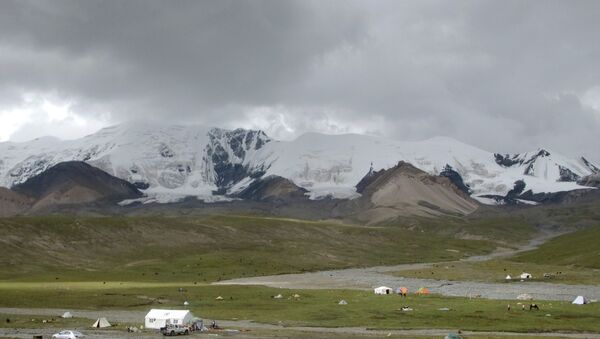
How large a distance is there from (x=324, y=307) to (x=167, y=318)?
3132 centimetres

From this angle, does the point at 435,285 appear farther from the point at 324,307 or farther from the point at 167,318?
the point at 167,318

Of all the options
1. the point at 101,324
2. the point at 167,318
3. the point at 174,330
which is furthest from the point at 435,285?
the point at 101,324

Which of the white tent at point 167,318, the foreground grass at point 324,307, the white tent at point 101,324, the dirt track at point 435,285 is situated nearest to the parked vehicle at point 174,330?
the white tent at point 167,318

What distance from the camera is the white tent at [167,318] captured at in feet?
292

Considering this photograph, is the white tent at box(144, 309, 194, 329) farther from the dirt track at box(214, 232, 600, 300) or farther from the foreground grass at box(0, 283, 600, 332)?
the dirt track at box(214, 232, 600, 300)

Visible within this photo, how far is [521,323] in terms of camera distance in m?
93.1

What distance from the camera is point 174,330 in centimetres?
8506

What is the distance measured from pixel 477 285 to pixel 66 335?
4256 inches

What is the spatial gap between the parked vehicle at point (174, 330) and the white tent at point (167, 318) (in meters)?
1.89

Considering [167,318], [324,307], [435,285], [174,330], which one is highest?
[167,318]

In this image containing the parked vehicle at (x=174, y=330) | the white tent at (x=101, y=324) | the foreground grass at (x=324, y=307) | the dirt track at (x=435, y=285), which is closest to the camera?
the parked vehicle at (x=174, y=330)

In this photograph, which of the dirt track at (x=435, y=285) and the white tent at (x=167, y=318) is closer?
the white tent at (x=167, y=318)

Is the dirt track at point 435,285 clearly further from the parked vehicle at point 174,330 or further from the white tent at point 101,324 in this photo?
the white tent at point 101,324

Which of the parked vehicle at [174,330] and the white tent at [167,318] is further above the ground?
the white tent at [167,318]
